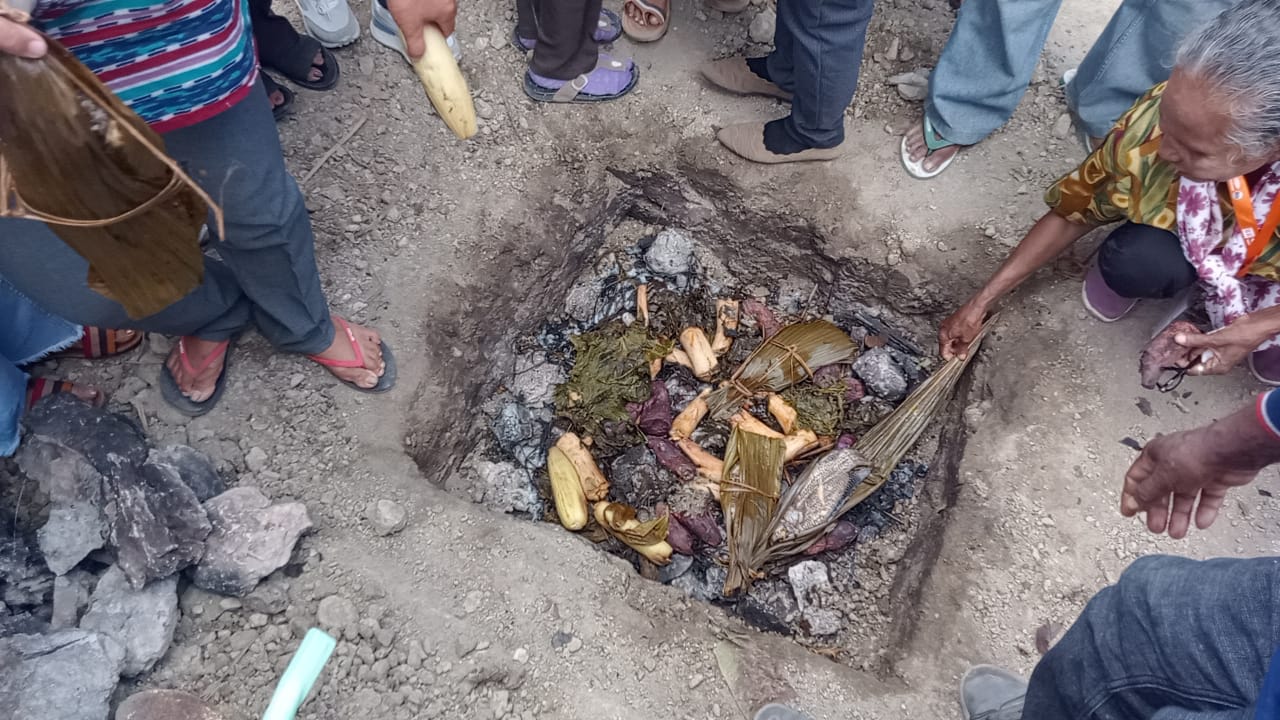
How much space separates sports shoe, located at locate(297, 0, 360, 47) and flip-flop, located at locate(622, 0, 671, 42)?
108cm

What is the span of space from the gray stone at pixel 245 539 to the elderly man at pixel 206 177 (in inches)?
15.0

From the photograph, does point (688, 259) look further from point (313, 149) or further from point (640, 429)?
point (313, 149)

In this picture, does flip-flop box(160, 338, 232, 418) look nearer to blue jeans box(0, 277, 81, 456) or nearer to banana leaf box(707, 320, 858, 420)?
blue jeans box(0, 277, 81, 456)

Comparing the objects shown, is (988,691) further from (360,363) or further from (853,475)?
(360,363)

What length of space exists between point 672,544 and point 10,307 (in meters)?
2.03

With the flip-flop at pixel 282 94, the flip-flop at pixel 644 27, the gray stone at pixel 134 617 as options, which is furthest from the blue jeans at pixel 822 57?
the gray stone at pixel 134 617

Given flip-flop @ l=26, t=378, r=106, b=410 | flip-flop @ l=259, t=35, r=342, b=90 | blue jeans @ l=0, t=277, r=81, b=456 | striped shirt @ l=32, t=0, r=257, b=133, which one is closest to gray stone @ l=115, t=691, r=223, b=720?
blue jeans @ l=0, t=277, r=81, b=456

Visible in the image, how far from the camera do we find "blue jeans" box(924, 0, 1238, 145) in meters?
2.09

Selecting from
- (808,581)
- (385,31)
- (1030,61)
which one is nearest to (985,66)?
(1030,61)

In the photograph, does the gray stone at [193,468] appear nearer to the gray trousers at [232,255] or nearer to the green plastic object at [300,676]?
the gray trousers at [232,255]

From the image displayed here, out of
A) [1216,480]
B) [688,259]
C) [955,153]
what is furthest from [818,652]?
[955,153]

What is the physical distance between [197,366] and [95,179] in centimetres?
96

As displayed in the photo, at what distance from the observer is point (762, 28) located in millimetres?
2924

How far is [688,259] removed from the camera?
9.46ft
